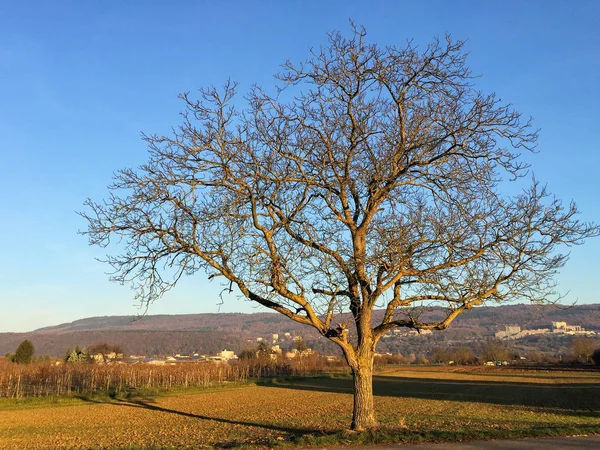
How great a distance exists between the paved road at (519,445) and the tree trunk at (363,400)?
2330 millimetres

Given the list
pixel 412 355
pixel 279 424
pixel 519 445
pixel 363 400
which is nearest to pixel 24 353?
pixel 279 424

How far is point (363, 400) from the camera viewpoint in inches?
480

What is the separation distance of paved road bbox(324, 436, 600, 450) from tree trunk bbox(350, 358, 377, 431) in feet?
7.65

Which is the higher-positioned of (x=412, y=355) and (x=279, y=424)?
(x=279, y=424)

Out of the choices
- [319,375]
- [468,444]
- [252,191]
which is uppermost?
[252,191]

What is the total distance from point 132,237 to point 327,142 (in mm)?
5434

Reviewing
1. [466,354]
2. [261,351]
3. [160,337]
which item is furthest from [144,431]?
[160,337]

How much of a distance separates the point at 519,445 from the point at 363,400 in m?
3.66

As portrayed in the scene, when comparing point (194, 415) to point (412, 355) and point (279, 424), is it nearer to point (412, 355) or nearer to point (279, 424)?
point (279, 424)

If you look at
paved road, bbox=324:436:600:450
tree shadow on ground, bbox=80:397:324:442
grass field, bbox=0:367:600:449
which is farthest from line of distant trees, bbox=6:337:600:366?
paved road, bbox=324:436:600:450

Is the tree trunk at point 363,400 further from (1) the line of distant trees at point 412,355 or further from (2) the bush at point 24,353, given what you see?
(2) the bush at point 24,353

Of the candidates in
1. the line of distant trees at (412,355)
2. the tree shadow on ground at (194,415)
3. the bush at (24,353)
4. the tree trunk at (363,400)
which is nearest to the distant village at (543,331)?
the line of distant trees at (412,355)

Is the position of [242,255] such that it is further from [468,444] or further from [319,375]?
[319,375]

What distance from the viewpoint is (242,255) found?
12.2 m
